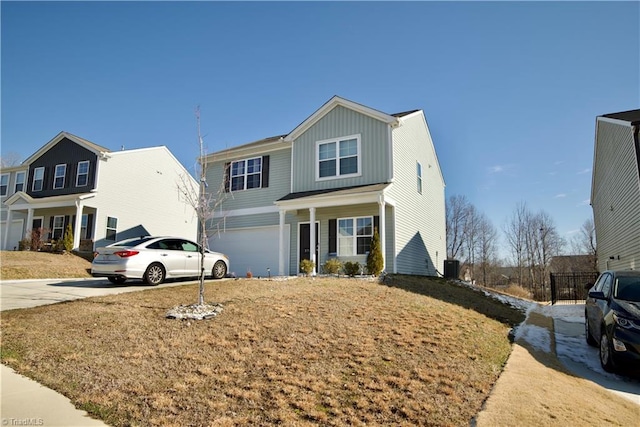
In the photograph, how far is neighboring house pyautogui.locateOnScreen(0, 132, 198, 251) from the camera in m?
22.9

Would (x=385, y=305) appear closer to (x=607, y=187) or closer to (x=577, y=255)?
(x=607, y=187)

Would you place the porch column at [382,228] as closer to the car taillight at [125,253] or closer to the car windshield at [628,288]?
the car windshield at [628,288]

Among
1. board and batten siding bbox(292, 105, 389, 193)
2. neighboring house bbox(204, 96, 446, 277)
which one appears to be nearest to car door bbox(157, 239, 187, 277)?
neighboring house bbox(204, 96, 446, 277)

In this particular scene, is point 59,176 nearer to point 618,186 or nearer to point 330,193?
point 330,193

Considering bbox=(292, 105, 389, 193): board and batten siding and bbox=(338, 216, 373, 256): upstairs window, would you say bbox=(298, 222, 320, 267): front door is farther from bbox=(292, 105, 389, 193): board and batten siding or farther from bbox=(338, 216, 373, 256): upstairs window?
bbox=(292, 105, 389, 193): board and batten siding

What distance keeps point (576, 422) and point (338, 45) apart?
1251cm

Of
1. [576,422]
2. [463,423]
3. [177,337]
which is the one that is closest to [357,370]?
[463,423]

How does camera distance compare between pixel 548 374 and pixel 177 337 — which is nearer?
pixel 548 374

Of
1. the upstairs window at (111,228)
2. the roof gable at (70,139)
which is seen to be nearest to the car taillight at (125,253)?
the upstairs window at (111,228)

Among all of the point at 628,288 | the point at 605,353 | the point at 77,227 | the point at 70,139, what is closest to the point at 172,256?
the point at 605,353

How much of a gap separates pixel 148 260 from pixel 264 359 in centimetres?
752

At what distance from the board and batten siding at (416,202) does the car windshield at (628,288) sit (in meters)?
8.20

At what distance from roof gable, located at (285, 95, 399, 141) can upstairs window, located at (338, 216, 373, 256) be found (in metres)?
4.00

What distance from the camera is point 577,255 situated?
43094 millimetres
